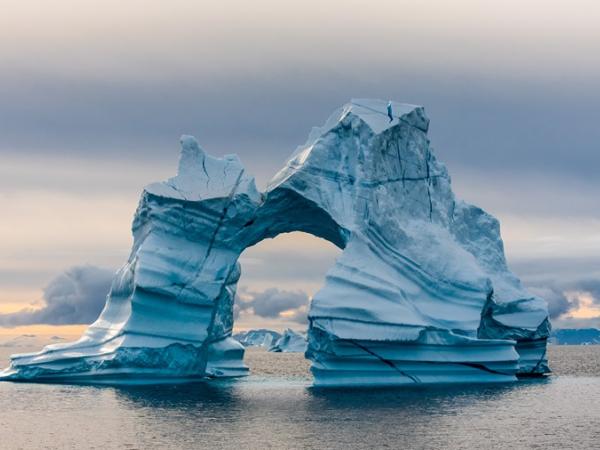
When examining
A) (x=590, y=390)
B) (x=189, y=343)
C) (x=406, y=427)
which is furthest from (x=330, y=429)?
(x=590, y=390)

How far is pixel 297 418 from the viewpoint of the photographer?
90.3 feet

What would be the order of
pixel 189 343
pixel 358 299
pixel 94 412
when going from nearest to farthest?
pixel 94 412 < pixel 358 299 < pixel 189 343

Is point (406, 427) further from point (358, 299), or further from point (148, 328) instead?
point (148, 328)

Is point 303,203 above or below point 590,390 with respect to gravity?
above

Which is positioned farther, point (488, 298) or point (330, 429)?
point (488, 298)

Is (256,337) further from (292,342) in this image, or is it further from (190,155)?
(190,155)

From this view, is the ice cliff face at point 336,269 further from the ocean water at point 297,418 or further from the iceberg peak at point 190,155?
the ocean water at point 297,418

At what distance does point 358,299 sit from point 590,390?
10.5 meters

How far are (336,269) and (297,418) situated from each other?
687 cm

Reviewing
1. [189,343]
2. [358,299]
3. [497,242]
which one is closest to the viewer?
A: [358,299]

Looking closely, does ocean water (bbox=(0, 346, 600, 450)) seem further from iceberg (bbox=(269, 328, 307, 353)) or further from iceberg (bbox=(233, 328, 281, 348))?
iceberg (bbox=(233, 328, 281, 348))

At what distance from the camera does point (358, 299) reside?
32.6 meters

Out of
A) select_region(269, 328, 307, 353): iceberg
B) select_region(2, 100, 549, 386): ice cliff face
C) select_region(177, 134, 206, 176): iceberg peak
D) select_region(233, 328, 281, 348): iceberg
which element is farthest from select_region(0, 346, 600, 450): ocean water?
select_region(233, 328, 281, 348): iceberg

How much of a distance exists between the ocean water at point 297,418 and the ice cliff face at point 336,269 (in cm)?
90
